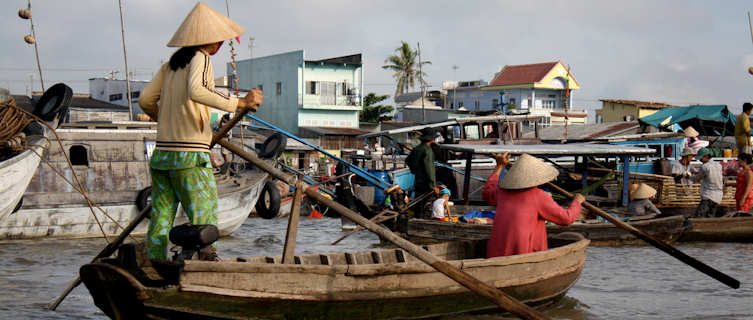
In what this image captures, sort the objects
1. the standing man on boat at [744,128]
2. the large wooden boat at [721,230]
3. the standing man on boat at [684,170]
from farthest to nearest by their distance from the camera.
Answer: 1. the standing man on boat at [684,170]
2. the standing man on boat at [744,128]
3. the large wooden boat at [721,230]

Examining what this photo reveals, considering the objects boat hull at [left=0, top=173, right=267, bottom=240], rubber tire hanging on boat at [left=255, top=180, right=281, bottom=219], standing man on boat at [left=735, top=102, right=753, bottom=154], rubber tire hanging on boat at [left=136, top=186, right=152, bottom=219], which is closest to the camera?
boat hull at [left=0, top=173, right=267, bottom=240]

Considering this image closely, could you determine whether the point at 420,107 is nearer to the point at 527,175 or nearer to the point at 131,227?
the point at 527,175

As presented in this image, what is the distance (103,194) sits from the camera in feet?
40.7

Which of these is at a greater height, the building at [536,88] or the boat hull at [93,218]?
the building at [536,88]

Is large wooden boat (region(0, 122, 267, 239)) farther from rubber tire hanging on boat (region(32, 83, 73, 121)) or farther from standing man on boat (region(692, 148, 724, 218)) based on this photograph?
standing man on boat (region(692, 148, 724, 218))

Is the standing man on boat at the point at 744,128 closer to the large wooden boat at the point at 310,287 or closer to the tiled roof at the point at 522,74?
the large wooden boat at the point at 310,287

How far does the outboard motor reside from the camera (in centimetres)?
455

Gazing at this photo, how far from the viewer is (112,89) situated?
40375mm

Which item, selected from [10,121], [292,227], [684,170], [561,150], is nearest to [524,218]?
[292,227]

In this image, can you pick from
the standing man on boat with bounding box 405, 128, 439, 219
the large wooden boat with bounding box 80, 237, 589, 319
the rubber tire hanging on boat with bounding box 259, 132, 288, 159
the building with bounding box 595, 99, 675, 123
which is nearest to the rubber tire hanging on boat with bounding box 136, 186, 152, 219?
the rubber tire hanging on boat with bounding box 259, 132, 288, 159

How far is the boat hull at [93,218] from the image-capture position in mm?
11758

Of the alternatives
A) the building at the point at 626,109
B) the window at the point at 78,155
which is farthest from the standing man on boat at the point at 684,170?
the building at the point at 626,109

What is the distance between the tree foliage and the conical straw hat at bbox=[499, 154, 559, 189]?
36545 mm

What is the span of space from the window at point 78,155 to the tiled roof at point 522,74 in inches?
1535
